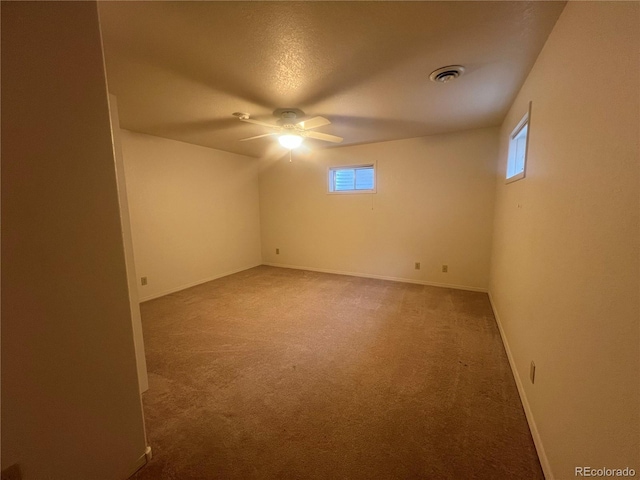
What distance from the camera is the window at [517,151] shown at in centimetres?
214

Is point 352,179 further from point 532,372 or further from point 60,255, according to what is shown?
point 60,255

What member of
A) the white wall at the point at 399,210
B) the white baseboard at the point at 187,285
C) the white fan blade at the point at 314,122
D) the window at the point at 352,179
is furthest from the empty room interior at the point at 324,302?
the window at the point at 352,179

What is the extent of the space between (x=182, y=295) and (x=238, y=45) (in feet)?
11.4

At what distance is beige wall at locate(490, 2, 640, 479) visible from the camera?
76cm

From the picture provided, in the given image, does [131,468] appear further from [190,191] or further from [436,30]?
[190,191]

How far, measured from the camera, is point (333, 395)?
1.77 m

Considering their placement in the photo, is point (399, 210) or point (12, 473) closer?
point (12, 473)

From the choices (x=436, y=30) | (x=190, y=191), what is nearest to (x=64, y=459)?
(x=436, y=30)

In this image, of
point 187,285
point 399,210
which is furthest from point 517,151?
point 187,285

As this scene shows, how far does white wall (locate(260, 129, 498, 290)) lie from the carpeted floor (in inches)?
38.6

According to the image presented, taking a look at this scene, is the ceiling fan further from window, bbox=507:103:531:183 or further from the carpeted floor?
the carpeted floor

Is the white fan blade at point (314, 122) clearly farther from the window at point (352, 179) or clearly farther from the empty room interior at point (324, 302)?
the window at point (352, 179)

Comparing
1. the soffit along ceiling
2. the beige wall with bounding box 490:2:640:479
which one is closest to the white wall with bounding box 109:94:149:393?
the soffit along ceiling

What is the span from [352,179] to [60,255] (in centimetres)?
411
